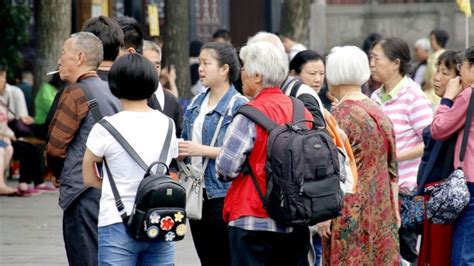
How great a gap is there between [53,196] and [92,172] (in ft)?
33.6

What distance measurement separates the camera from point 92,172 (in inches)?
295

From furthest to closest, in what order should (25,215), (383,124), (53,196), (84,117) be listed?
(53,196) < (25,215) < (383,124) < (84,117)

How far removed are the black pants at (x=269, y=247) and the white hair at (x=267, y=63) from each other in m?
0.85

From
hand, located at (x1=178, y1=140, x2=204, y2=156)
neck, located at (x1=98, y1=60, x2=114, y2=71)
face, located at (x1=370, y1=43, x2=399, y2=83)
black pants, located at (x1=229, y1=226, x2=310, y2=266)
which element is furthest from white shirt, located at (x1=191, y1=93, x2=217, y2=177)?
face, located at (x1=370, y1=43, x2=399, y2=83)

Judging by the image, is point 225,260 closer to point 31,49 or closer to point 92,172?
point 92,172

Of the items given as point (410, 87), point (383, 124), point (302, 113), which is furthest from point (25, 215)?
point (302, 113)

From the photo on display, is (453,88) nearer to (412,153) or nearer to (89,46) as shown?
(412,153)

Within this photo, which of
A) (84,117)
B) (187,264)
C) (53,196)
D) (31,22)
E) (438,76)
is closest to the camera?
(84,117)

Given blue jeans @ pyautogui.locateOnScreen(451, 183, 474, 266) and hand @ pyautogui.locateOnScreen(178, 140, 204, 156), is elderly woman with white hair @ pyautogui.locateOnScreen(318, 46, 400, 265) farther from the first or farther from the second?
hand @ pyautogui.locateOnScreen(178, 140, 204, 156)

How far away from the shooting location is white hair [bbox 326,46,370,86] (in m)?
8.91

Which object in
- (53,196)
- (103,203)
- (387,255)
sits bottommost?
(53,196)

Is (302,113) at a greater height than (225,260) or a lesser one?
greater

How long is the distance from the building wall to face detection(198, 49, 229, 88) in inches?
799

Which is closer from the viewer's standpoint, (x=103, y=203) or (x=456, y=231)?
(x=103, y=203)
